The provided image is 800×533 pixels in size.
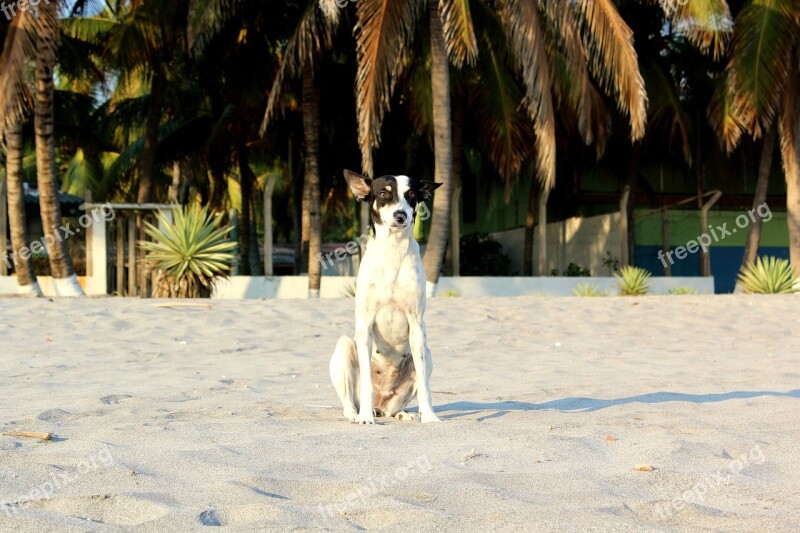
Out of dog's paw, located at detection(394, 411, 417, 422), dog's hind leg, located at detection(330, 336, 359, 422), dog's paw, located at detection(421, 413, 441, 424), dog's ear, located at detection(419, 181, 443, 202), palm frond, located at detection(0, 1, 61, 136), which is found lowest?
dog's paw, located at detection(394, 411, 417, 422)

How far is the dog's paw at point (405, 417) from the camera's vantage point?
247 inches

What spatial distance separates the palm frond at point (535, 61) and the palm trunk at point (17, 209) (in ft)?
30.1

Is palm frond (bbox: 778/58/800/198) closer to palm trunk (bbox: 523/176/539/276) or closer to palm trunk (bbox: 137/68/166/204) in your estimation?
palm trunk (bbox: 523/176/539/276)

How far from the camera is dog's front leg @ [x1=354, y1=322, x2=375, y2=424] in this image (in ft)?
19.8

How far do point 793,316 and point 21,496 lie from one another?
12833 mm

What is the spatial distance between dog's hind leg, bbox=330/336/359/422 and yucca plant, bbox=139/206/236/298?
1042 cm

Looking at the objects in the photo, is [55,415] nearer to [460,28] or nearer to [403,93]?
[460,28]

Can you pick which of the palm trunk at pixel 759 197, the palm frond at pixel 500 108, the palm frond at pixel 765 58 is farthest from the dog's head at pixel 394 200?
the palm trunk at pixel 759 197

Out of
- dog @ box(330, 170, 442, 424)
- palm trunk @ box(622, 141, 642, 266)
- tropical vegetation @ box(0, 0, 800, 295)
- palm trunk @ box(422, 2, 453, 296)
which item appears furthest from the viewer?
palm trunk @ box(622, 141, 642, 266)

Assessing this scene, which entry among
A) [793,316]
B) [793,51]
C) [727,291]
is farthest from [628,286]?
[727,291]

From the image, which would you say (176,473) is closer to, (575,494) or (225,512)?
(225,512)

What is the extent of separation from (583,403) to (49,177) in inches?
521

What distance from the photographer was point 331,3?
1449 cm

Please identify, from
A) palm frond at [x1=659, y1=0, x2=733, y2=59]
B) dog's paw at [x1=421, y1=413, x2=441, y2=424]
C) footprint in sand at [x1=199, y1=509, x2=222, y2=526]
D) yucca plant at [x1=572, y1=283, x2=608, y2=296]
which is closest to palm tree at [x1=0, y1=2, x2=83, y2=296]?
yucca plant at [x1=572, y1=283, x2=608, y2=296]
